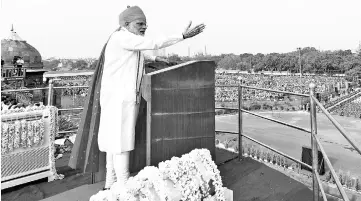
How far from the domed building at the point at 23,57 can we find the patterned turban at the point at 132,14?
14.6m

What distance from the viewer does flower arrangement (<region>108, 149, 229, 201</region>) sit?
5.03ft

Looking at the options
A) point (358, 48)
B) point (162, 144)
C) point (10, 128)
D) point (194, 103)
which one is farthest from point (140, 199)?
point (358, 48)

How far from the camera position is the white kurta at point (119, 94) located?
1.99 metres

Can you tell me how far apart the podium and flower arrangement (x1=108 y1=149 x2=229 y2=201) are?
142 millimetres

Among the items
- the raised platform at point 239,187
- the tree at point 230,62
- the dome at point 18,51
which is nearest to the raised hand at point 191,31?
the raised platform at point 239,187

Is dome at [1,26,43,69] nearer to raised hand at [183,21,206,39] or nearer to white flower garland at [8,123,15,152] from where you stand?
white flower garland at [8,123,15,152]

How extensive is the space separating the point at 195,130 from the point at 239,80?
1.50 m

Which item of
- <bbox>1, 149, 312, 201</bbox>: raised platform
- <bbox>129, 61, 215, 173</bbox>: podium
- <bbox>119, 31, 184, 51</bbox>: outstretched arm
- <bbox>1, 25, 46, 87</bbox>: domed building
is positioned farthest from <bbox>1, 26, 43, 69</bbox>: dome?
<bbox>129, 61, 215, 173</bbox>: podium

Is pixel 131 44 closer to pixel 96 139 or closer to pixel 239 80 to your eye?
pixel 96 139

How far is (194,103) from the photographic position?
6.75ft

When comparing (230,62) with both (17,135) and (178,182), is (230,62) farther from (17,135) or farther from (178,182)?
(178,182)

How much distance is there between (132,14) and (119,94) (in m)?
0.58

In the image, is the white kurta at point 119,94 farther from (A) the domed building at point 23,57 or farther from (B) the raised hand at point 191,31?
(A) the domed building at point 23,57

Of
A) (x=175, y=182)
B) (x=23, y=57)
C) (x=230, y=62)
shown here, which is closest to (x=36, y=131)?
(x=175, y=182)
